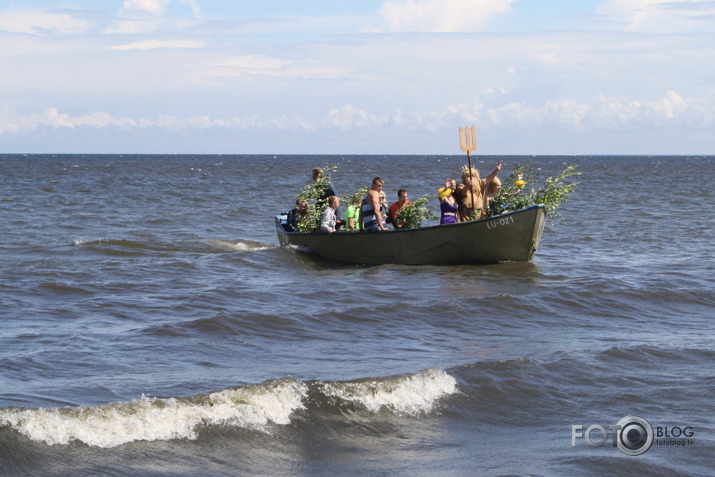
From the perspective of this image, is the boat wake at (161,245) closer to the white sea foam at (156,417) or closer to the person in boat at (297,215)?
the person in boat at (297,215)

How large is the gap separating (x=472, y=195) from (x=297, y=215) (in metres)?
4.00

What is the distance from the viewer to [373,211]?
1612 centimetres

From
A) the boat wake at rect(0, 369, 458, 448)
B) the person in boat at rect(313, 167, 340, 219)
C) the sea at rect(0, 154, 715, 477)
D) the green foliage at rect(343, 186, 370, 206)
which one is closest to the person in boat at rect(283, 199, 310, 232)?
the person in boat at rect(313, 167, 340, 219)

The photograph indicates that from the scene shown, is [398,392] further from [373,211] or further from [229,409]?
[373,211]

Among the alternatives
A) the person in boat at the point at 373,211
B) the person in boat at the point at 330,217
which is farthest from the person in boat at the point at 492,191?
the person in boat at the point at 330,217

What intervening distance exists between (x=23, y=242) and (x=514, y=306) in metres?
12.3

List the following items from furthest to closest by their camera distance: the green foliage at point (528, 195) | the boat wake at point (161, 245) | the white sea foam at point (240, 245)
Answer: the white sea foam at point (240, 245), the boat wake at point (161, 245), the green foliage at point (528, 195)

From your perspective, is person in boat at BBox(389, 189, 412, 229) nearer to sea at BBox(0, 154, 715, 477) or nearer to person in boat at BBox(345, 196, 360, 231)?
person in boat at BBox(345, 196, 360, 231)

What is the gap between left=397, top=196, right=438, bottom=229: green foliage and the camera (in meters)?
16.5

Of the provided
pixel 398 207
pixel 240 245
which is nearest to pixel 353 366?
pixel 398 207

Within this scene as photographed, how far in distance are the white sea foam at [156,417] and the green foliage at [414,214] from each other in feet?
29.0

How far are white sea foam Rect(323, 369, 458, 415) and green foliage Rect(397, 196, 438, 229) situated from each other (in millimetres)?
8192

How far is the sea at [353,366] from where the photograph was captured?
6766 millimetres

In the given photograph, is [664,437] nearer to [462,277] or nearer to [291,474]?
[291,474]
